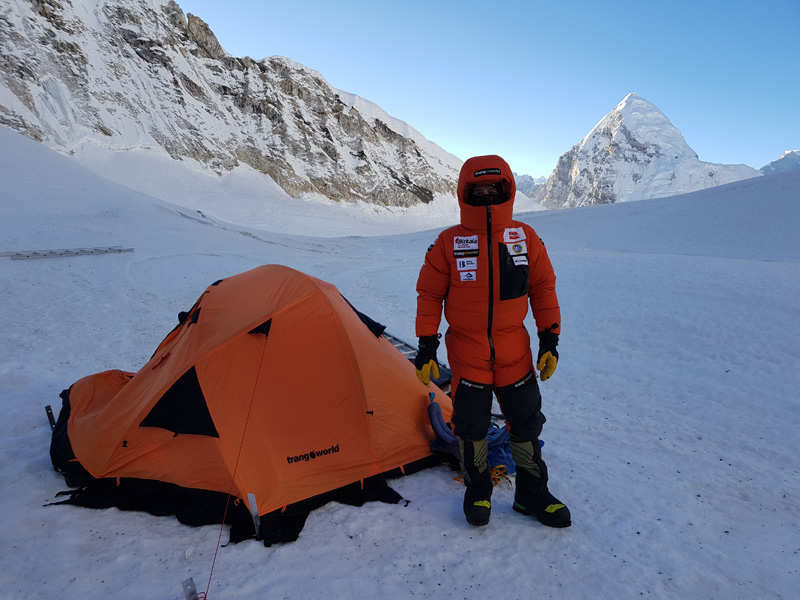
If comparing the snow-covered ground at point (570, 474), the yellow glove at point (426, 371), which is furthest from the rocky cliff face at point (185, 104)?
the yellow glove at point (426, 371)

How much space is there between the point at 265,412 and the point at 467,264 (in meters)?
2.03

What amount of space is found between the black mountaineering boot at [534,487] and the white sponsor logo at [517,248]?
1.40 metres

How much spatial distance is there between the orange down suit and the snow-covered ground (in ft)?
4.12

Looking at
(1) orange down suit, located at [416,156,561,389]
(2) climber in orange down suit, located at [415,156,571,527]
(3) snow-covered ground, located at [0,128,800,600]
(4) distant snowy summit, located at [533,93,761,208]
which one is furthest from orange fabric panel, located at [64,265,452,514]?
(4) distant snowy summit, located at [533,93,761,208]

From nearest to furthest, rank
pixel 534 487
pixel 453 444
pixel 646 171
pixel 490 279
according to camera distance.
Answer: pixel 490 279, pixel 534 487, pixel 453 444, pixel 646 171

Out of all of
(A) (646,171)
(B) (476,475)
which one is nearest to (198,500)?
(B) (476,475)

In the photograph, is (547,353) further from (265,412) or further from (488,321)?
(265,412)

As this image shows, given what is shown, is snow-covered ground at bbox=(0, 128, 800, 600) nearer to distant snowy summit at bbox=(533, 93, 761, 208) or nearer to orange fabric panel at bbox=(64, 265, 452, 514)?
orange fabric panel at bbox=(64, 265, 452, 514)

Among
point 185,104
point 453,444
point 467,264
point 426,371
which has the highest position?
point 185,104

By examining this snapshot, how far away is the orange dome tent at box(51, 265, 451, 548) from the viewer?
10.8ft

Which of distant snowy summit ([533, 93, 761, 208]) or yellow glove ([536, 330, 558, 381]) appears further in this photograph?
distant snowy summit ([533, 93, 761, 208])

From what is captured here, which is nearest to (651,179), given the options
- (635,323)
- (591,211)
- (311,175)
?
(311,175)

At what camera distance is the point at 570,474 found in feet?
12.5

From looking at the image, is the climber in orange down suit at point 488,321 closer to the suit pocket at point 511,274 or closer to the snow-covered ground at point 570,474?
the suit pocket at point 511,274
